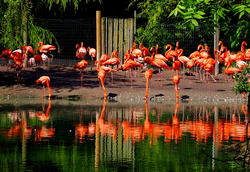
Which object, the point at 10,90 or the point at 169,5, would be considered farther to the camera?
the point at 169,5

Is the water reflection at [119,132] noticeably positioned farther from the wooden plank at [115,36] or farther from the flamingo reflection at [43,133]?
the wooden plank at [115,36]

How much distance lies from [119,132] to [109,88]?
24.0 feet

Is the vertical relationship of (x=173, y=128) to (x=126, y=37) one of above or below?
below

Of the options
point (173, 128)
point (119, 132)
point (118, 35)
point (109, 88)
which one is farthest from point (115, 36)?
point (119, 132)

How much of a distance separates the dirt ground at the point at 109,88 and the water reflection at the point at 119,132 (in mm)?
1822

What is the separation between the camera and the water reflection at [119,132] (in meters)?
7.32

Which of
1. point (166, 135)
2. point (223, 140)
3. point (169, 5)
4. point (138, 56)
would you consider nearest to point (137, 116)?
point (166, 135)

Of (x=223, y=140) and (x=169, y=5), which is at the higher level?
(x=169, y=5)

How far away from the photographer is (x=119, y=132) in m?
9.59

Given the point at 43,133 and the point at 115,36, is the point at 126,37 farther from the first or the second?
the point at 43,133

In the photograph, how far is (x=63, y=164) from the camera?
6785mm

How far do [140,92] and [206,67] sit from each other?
2.74 m

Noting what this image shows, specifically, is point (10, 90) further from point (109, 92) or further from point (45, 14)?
point (45, 14)

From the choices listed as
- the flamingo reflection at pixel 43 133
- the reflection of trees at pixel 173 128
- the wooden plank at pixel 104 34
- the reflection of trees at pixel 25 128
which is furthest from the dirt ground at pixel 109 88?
the flamingo reflection at pixel 43 133
